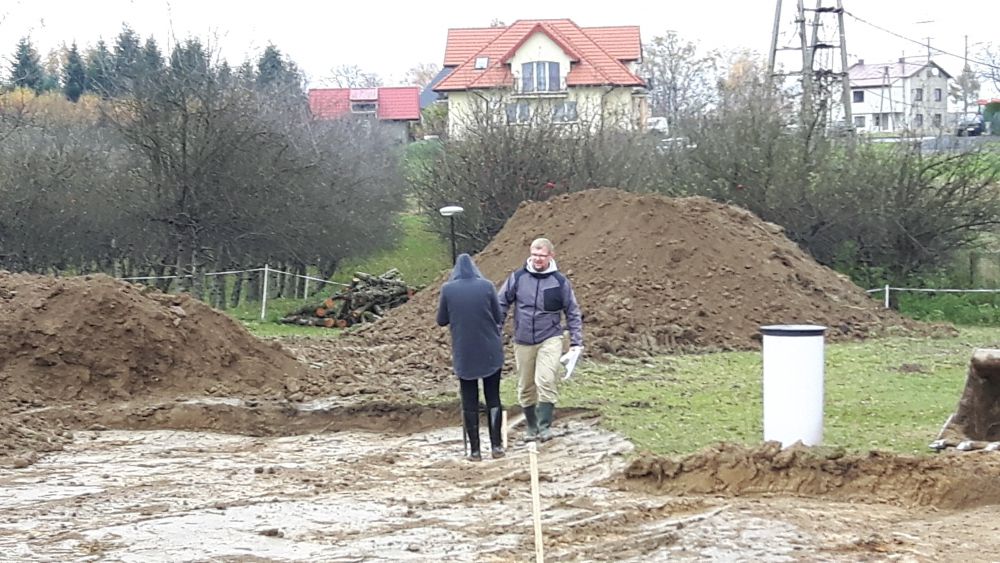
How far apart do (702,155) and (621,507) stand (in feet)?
78.5

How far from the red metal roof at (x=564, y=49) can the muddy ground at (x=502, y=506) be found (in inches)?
1512

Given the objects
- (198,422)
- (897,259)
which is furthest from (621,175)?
(198,422)

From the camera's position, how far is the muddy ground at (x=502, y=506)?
823 cm

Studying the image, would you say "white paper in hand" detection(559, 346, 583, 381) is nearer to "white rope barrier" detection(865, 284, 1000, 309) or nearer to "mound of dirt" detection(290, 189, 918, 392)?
"mound of dirt" detection(290, 189, 918, 392)

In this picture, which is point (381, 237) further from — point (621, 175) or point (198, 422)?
point (198, 422)

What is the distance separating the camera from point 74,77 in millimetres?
70438

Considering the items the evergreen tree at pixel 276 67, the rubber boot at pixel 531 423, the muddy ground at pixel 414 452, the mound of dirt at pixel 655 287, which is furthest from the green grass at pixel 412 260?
the rubber boot at pixel 531 423

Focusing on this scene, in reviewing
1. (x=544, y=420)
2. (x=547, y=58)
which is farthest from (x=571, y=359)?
(x=547, y=58)

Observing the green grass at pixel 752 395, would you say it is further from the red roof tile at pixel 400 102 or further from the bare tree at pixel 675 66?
the red roof tile at pixel 400 102

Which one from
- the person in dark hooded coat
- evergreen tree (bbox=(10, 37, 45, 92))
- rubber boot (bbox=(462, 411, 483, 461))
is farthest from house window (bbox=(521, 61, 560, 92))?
rubber boot (bbox=(462, 411, 483, 461))

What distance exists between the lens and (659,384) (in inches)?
628

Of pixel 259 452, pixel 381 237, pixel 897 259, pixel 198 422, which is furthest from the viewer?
pixel 381 237

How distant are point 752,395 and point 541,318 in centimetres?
351

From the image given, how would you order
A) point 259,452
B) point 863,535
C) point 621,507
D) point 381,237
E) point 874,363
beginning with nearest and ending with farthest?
point 863,535 → point 621,507 → point 259,452 → point 874,363 → point 381,237
